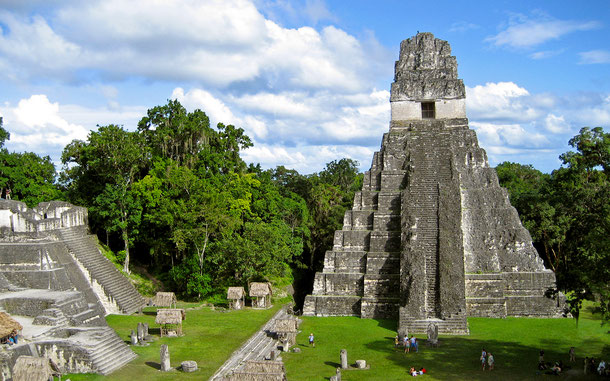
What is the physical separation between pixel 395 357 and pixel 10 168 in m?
25.8

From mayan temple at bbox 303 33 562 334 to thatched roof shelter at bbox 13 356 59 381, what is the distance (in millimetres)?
13578

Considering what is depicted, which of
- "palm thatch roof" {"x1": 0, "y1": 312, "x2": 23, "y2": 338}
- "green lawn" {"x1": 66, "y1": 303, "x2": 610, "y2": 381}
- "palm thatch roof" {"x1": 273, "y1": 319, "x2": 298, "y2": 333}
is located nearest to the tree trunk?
"green lawn" {"x1": 66, "y1": 303, "x2": 610, "y2": 381}

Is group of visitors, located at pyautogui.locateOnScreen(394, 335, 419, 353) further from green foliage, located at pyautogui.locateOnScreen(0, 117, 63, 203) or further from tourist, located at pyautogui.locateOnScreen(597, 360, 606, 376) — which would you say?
green foliage, located at pyautogui.locateOnScreen(0, 117, 63, 203)

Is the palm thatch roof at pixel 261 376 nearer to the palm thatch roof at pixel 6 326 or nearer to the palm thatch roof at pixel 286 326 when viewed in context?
the palm thatch roof at pixel 286 326

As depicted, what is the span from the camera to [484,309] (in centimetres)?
2427

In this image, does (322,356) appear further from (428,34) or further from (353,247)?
(428,34)

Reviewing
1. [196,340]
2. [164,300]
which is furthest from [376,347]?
[164,300]

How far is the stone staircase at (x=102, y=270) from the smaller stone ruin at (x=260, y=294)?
5.39m

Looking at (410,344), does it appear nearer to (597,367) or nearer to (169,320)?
(597,367)

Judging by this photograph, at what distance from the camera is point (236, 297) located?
26.9m

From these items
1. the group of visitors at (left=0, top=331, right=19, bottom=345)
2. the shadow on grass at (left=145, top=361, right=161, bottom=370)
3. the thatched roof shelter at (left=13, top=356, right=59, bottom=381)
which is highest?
the group of visitors at (left=0, top=331, right=19, bottom=345)

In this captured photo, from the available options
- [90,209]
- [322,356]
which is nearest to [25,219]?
[90,209]

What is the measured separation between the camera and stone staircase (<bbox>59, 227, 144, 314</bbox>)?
1000 inches

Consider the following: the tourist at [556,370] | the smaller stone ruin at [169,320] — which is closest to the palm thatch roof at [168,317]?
the smaller stone ruin at [169,320]
